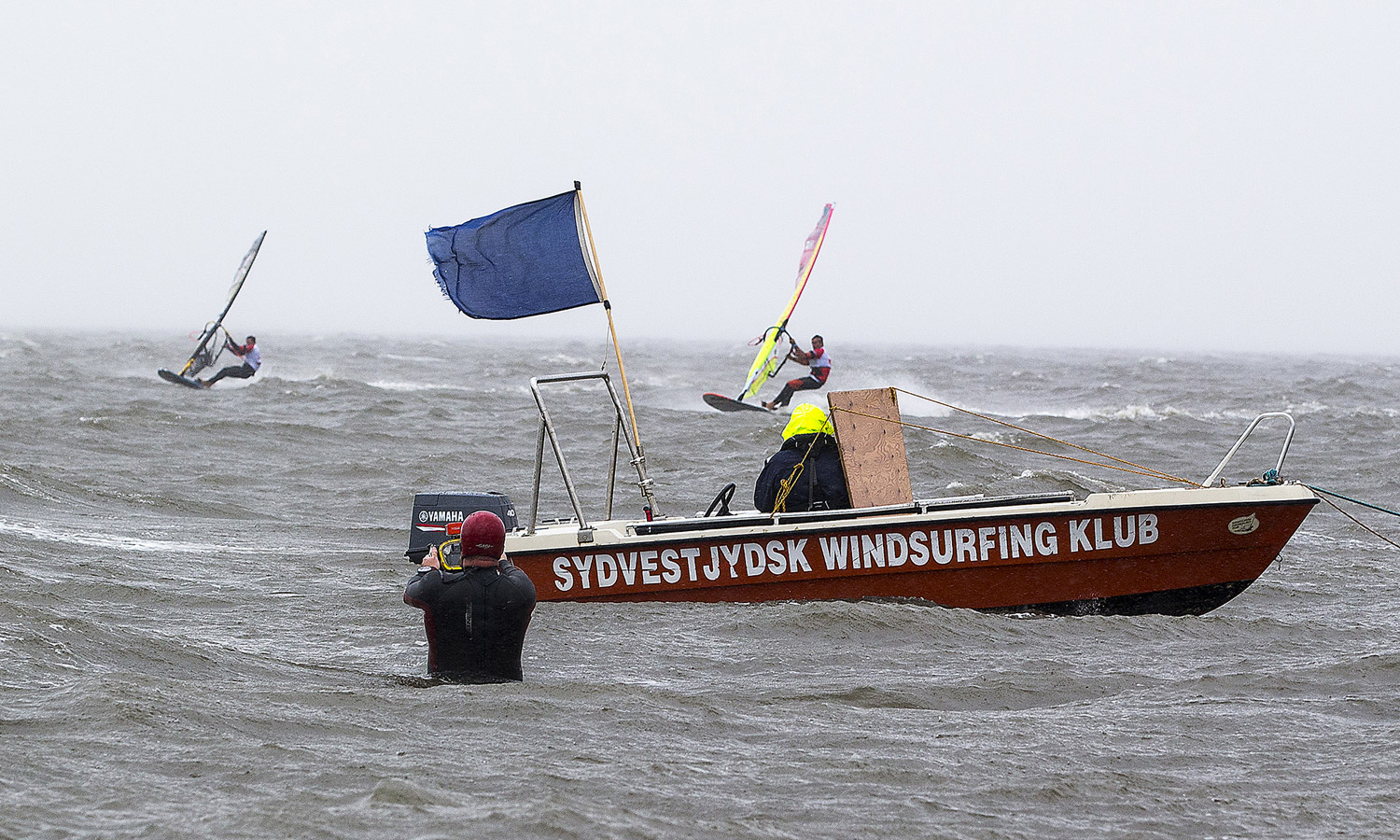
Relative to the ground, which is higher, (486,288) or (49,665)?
(486,288)

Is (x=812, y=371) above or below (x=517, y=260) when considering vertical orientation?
below

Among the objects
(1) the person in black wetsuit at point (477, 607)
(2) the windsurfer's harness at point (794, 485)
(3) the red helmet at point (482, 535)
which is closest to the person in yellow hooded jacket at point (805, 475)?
(2) the windsurfer's harness at point (794, 485)

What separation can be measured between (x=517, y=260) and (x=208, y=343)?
22875 mm

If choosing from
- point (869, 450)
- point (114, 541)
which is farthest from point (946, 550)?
point (114, 541)

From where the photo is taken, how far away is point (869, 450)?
845 cm

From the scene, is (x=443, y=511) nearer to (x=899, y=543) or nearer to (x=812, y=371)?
(x=899, y=543)

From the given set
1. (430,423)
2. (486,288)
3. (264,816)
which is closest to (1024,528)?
(486,288)

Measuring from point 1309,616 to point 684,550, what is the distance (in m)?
4.22

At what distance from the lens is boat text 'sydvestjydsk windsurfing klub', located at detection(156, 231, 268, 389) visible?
26406 mm

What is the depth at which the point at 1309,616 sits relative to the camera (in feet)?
28.9

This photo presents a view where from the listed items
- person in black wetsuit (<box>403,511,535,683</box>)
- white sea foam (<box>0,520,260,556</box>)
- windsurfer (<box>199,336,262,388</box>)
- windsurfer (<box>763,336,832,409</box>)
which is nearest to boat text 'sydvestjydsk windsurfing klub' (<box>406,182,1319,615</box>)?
person in black wetsuit (<box>403,511,535,683</box>)

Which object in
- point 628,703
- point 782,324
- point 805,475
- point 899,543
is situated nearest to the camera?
point 628,703

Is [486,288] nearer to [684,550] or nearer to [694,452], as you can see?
[684,550]

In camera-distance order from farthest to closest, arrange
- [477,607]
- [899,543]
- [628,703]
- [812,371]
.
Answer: [812,371] < [899,543] < [628,703] < [477,607]
